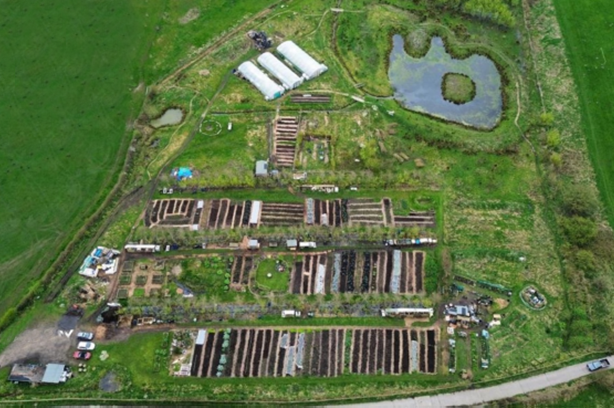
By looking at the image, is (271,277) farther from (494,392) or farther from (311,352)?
(494,392)

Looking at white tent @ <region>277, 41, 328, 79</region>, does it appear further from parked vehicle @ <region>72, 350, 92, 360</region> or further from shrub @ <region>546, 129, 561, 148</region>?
parked vehicle @ <region>72, 350, 92, 360</region>

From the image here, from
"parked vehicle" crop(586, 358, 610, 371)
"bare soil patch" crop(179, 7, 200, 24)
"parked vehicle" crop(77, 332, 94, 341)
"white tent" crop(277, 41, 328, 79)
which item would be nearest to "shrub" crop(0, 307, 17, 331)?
"parked vehicle" crop(77, 332, 94, 341)

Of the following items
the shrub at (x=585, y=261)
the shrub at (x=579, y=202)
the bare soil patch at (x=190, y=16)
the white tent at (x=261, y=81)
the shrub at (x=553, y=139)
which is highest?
the bare soil patch at (x=190, y=16)

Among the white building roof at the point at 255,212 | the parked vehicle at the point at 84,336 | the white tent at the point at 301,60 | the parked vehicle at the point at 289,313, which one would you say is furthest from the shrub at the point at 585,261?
the parked vehicle at the point at 84,336

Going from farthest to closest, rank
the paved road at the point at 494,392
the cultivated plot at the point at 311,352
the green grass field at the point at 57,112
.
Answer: the green grass field at the point at 57,112, the cultivated plot at the point at 311,352, the paved road at the point at 494,392

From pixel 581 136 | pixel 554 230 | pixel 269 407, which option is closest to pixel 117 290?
pixel 269 407

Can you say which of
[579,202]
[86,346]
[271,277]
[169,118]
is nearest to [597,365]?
[579,202]

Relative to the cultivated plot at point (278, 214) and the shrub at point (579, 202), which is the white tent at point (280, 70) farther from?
the shrub at point (579, 202)
